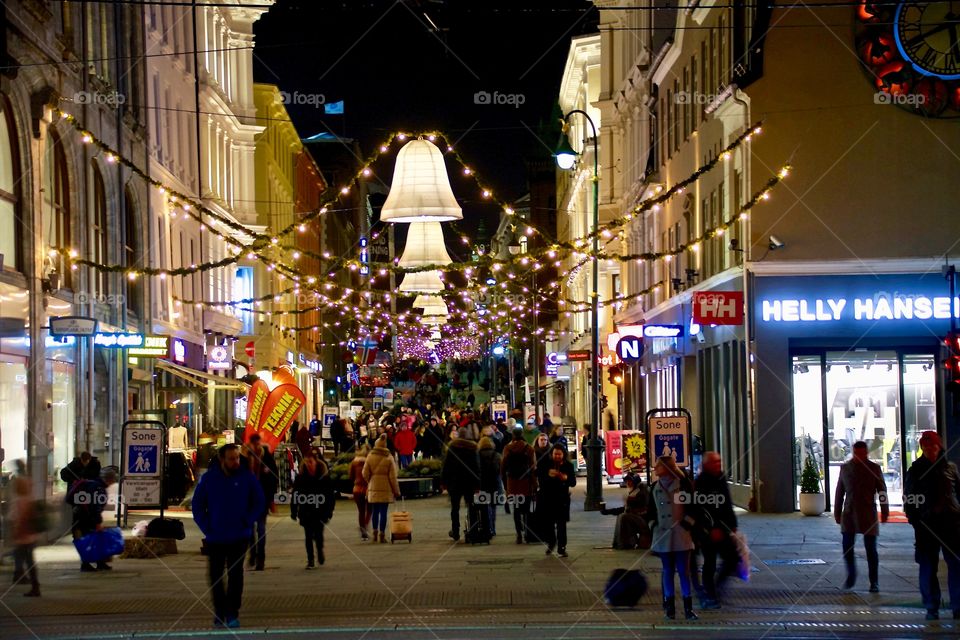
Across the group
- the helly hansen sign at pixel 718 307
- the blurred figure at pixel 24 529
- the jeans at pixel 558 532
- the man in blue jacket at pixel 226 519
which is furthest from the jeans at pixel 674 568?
the helly hansen sign at pixel 718 307

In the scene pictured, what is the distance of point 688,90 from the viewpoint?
118 feet

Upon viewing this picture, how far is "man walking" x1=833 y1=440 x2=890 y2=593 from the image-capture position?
16.2 meters

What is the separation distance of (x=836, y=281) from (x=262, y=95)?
44.2 metres

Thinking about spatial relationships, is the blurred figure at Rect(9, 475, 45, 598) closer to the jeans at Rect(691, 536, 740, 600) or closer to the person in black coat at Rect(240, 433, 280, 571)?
the person in black coat at Rect(240, 433, 280, 571)

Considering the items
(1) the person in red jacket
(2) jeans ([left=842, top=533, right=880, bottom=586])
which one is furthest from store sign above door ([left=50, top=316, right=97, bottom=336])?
(1) the person in red jacket

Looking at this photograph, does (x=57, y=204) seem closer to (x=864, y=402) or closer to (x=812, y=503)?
(x=812, y=503)

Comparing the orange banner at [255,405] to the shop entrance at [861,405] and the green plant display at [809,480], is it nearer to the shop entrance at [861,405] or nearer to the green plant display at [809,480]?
the green plant display at [809,480]

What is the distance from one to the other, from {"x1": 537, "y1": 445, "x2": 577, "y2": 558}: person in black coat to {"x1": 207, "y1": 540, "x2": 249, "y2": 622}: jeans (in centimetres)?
754

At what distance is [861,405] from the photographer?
28.1m

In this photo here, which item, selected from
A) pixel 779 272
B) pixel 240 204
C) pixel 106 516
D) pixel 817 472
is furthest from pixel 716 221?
pixel 240 204

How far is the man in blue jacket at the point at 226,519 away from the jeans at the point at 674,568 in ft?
13.1

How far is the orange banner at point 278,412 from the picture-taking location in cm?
2464

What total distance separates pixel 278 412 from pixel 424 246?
10678 mm

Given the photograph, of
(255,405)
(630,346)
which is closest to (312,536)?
(255,405)
